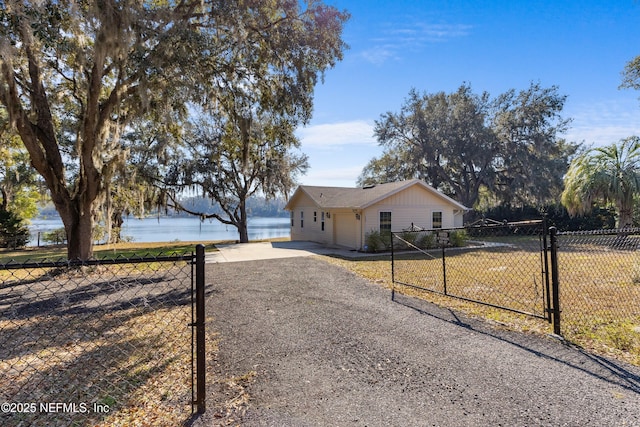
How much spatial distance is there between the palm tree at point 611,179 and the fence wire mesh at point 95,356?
18934 millimetres

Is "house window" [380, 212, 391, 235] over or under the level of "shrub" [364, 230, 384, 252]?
over

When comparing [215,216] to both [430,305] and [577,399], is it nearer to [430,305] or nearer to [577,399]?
[430,305]

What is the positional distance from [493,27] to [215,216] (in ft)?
60.5

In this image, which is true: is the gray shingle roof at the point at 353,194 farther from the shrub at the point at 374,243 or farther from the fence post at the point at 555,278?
the fence post at the point at 555,278

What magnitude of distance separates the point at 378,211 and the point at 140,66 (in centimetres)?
1069

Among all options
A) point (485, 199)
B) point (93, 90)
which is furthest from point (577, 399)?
point (485, 199)

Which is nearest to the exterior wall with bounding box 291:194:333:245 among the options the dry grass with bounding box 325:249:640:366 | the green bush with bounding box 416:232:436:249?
the green bush with bounding box 416:232:436:249

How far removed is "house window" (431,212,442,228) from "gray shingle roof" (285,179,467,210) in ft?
2.99

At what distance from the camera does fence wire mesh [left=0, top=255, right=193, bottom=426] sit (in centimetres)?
266

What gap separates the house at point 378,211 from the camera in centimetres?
1524

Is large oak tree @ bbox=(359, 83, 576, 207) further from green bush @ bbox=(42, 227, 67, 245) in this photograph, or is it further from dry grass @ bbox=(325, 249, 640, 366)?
green bush @ bbox=(42, 227, 67, 245)

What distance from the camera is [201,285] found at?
251 cm

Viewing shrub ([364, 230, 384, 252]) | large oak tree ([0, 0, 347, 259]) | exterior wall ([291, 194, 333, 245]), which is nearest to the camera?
large oak tree ([0, 0, 347, 259])

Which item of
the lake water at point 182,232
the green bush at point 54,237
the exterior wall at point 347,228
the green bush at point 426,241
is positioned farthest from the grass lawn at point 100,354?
the green bush at point 54,237
